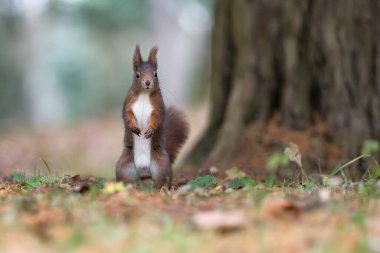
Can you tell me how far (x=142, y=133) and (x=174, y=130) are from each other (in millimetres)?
778

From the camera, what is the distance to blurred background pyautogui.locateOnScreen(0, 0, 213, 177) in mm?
14828

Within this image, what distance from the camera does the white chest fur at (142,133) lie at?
4664mm

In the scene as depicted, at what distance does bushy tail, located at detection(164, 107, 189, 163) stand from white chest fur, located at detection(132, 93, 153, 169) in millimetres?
616

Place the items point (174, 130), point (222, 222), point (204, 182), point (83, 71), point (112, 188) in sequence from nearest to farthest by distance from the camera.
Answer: point (222, 222) → point (112, 188) → point (204, 182) → point (174, 130) → point (83, 71)

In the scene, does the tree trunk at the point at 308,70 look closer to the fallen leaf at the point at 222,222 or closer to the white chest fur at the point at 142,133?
the white chest fur at the point at 142,133

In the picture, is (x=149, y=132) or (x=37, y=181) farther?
(x=37, y=181)

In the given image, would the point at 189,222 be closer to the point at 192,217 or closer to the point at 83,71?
the point at 192,217

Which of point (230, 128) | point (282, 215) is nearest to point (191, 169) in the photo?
point (230, 128)

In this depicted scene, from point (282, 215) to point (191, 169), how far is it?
3.51 meters

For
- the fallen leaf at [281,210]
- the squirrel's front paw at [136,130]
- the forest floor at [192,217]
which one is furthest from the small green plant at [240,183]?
the fallen leaf at [281,210]

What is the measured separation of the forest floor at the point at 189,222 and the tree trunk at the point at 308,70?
2.59 m

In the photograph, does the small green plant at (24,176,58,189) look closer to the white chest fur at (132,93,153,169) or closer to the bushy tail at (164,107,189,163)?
the white chest fur at (132,93,153,169)

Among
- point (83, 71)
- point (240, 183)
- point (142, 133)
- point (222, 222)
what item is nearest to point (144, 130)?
point (142, 133)

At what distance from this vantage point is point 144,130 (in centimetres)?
472
